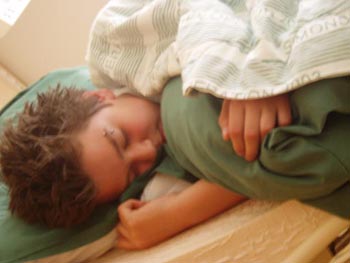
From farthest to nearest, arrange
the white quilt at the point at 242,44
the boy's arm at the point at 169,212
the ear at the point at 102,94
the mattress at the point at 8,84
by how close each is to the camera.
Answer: the mattress at the point at 8,84 → the ear at the point at 102,94 → the boy's arm at the point at 169,212 → the white quilt at the point at 242,44

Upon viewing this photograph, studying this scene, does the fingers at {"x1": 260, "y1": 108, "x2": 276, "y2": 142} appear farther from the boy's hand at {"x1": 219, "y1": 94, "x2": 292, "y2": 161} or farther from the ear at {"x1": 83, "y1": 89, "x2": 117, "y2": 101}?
the ear at {"x1": 83, "y1": 89, "x2": 117, "y2": 101}

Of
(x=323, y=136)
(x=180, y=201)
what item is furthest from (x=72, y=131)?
(x=323, y=136)

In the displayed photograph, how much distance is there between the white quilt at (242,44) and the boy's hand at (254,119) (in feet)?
0.07

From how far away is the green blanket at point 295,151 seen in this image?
415 mm

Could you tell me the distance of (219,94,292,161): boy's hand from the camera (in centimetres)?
44

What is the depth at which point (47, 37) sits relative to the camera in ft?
4.65

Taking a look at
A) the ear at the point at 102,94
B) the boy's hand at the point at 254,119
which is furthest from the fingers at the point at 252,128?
the ear at the point at 102,94

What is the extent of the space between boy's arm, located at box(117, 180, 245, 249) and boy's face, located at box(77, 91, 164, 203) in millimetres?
45

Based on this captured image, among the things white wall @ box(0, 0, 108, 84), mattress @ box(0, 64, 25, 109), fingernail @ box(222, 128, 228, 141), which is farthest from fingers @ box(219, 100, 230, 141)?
mattress @ box(0, 64, 25, 109)

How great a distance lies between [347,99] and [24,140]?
0.50 meters

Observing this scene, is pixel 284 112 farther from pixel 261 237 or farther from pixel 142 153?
pixel 142 153

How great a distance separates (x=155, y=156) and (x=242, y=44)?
0.87 ft

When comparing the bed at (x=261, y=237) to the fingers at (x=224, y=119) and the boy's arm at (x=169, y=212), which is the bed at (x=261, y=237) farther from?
the fingers at (x=224, y=119)

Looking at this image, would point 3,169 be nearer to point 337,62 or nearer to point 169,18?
point 169,18
